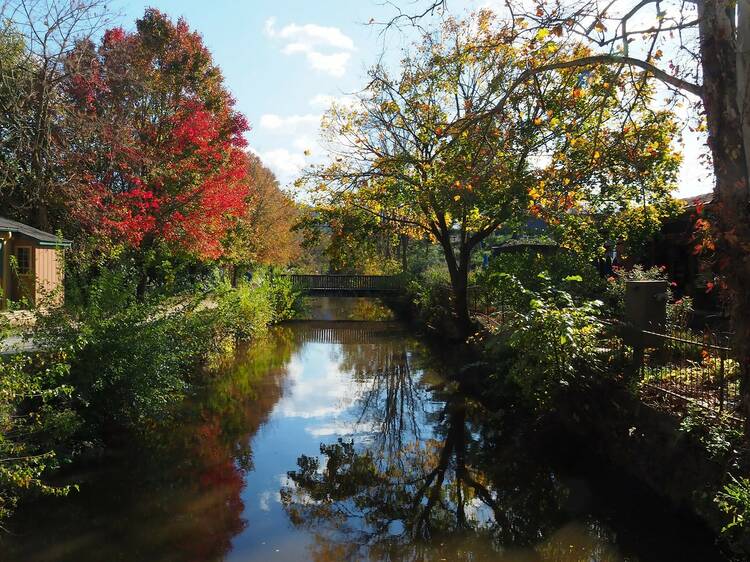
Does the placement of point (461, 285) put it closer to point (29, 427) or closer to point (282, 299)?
point (282, 299)

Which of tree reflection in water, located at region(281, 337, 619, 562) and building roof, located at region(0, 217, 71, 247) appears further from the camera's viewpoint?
building roof, located at region(0, 217, 71, 247)

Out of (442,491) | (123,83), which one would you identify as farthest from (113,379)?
(123,83)

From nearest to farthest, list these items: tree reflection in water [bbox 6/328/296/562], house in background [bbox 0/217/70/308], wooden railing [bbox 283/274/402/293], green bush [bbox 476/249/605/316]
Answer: tree reflection in water [bbox 6/328/296/562] → green bush [bbox 476/249/605/316] → house in background [bbox 0/217/70/308] → wooden railing [bbox 283/274/402/293]

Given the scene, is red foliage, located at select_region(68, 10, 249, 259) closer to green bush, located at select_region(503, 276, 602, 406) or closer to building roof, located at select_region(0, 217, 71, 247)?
building roof, located at select_region(0, 217, 71, 247)

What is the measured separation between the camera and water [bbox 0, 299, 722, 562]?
6340mm

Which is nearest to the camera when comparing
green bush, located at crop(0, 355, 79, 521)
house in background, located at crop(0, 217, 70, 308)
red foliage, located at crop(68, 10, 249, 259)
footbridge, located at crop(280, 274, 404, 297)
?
green bush, located at crop(0, 355, 79, 521)

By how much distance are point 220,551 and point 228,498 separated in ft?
4.76

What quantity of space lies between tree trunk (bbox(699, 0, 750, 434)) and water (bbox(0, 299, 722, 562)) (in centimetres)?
278

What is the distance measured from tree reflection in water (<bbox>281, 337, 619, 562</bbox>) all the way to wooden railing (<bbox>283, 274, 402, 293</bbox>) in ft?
67.8

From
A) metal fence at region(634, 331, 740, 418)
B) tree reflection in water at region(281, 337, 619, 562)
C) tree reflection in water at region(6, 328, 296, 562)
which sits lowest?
tree reflection in water at region(281, 337, 619, 562)

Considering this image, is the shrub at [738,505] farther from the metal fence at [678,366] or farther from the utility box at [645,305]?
the utility box at [645,305]

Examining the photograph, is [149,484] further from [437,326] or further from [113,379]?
[437,326]

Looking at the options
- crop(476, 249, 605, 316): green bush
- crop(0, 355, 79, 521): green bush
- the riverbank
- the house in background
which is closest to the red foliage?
the house in background

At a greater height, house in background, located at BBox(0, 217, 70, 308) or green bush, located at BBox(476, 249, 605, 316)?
house in background, located at BBox(0, 217, 70, 308)
